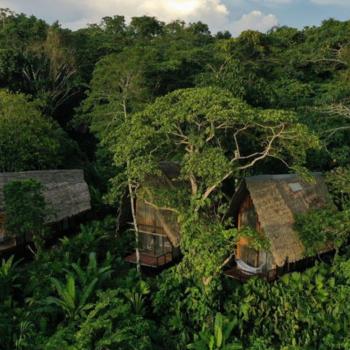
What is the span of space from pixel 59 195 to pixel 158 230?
505 centimetres

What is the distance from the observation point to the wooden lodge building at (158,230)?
49.7 feet

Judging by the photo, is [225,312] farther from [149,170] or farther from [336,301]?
[149,170]

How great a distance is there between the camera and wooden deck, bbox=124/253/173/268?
603 inches

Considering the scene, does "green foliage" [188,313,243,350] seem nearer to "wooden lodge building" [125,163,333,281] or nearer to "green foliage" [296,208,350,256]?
"wooden lodge building" [125,163,333,281]

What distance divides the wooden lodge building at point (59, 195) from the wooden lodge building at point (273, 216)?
→ 7.48 meters

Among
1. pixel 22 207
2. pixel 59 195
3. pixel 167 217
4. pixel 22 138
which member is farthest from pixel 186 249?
pixel 22 138

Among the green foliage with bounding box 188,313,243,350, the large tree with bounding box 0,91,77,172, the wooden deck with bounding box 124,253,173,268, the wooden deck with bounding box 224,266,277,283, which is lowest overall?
the green foliage with bounding box 188,313,243,350

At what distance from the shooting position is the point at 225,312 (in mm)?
12461

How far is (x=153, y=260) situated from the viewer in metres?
15.5

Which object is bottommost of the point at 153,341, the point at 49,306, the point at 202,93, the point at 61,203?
the point at 153,341

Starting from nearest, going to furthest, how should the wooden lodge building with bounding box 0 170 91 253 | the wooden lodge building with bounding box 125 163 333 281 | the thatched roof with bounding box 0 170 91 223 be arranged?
1. the wooden lodge building with bounding box 125 163 333 281
2. the wooden lodge building with bounding box 0 170 91 253
3. the thatched roof with bounding box 0 170 91 223

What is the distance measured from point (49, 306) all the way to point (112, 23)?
44.6 m

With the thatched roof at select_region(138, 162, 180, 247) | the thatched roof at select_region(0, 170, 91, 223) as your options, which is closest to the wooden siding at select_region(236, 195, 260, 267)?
the thatched roof at select_region(138, 162, 180, 247)

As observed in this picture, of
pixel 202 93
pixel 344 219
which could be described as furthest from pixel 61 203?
pixel 344 219
